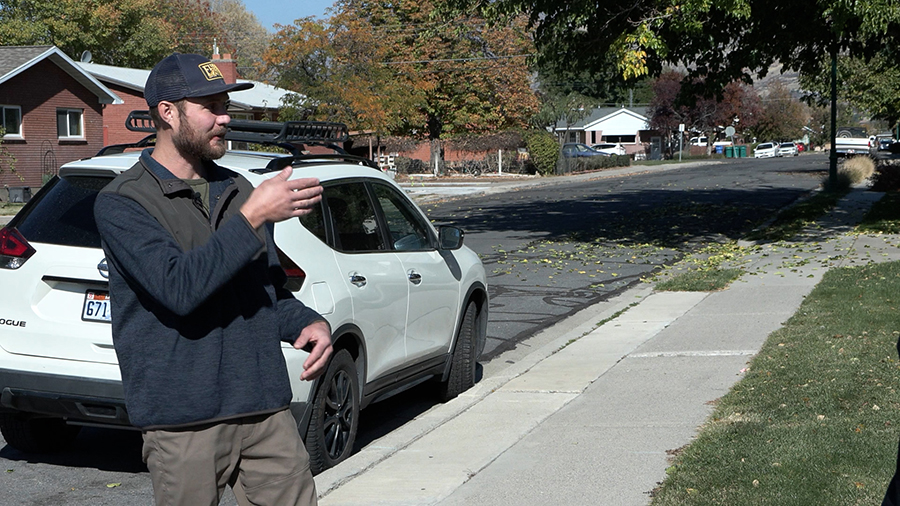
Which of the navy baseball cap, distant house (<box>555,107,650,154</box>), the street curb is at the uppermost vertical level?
distant house (<box>555,107,650,154</box>)

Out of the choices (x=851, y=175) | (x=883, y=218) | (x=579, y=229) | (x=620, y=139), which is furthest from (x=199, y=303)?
(x=620, y=139)

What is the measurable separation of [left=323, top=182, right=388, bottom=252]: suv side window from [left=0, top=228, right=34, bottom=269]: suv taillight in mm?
1706

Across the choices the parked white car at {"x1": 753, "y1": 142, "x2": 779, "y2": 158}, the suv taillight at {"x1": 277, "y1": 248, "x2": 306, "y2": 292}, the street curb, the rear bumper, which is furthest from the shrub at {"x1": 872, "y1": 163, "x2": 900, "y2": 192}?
the parked white car at {"x1": 753, "y1": 142, "x2": 779, "y2": 158}

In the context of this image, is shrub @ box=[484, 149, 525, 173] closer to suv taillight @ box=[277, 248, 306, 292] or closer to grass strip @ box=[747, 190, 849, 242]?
grass strip @ box=[747, 190, 849, 242]

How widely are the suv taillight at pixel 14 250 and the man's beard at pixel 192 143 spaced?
3004 mm

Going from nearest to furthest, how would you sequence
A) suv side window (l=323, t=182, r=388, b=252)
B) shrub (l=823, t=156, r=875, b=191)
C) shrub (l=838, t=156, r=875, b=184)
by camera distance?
suv side window (l=323, t=182, r=388, b=252), shrub (l=823, t=156, r=875, b=191), shrub (l=838, t=156, r=875, b=184)

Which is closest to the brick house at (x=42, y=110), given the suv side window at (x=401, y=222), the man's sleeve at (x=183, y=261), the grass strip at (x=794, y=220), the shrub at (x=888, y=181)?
A: the grass strip at (x=794, y=220)

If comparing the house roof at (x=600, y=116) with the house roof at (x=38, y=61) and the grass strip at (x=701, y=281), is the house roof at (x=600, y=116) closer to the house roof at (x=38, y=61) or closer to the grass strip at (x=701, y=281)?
the house roof at (x=38, y=61)

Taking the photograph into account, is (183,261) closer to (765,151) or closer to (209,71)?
(209,71)

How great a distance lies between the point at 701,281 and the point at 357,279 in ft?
27.4

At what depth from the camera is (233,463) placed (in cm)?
308

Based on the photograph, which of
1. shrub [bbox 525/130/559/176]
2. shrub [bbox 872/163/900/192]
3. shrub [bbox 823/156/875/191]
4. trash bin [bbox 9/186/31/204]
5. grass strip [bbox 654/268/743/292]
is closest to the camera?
grass strip [bbox 654/268/743/292]

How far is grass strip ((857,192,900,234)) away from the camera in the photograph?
19.1m

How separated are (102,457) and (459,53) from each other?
4832 cm
